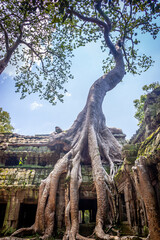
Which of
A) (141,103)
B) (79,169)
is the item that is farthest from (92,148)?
(141,103)

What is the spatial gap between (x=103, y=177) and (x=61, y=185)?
1612 millimetres

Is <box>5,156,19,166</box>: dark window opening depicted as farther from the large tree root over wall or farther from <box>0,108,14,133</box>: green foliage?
<box>0,108,14,133</box>: green foliage

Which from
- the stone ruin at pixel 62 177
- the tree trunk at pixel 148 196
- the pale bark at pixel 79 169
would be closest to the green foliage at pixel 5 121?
the stone ruin at pixel 62 177

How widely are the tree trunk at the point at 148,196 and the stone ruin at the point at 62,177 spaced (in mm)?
150

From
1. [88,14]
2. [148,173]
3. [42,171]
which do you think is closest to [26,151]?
[42,171]

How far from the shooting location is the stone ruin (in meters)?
3.32

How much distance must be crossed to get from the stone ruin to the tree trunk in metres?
0.15

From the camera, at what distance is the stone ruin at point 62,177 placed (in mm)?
3320

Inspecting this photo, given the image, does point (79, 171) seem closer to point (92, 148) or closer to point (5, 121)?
point (92, 148)

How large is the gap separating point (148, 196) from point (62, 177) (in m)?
3.97

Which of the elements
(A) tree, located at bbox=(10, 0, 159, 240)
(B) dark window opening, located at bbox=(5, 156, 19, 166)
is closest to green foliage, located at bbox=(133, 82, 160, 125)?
(A) tree, located at bbox=(10, 0, 159, 240)

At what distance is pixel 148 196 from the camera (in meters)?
2.66

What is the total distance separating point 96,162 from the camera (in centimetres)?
590

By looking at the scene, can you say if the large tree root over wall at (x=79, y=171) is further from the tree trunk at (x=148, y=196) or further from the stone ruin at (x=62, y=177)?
the tree trunk at (x=148, y=196)
